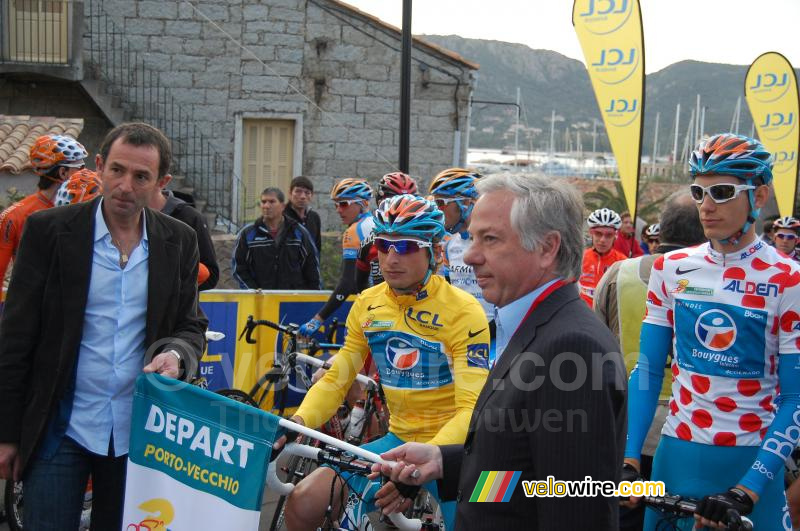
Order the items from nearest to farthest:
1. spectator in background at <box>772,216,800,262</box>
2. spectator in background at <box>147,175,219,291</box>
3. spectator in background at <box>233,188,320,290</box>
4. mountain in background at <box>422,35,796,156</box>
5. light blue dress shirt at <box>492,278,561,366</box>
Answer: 1. light blue dress shirt at <box>492,278,561,366</box>
2. spectator in background at <box>147,175,219,291</box>
3. spectator in background at <box>233,188,320,290</box>
4. spectator in background at <box>772,216,800,262</box>
5. mountain in background at <box>422,35,796,156</box>

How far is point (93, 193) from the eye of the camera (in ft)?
19.8

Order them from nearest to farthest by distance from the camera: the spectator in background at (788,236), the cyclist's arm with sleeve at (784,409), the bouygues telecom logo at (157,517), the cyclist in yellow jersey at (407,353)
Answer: the cyclist's arm with sleeve at (784,409) → the bouygues telecom logo at (157,517) → the cyclist in yellow jersey at (407,353) → the spectator in background at (788,236)

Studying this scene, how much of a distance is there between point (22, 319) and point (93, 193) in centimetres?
269

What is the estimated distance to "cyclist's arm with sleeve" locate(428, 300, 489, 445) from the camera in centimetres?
390

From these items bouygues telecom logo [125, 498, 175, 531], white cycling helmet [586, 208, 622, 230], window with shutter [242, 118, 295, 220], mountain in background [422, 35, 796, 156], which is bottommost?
bouygues telecom logo [125, 498, 175, 531]

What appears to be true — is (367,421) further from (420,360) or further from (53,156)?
(53,156)

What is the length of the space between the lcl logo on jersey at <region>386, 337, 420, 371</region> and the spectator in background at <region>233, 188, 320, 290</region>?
5396 millimetres

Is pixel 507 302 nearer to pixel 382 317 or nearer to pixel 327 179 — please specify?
pixel 382 317

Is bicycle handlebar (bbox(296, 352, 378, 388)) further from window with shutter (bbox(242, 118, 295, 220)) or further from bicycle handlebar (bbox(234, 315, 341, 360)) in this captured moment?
window with shutter (bbox(242, 118, 295, 220))

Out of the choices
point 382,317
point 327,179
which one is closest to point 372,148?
point 327,179

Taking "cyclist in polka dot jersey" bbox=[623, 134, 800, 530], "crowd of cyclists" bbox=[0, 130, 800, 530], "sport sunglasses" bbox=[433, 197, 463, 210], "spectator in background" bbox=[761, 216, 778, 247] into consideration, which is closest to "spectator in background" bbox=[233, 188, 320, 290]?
"sport sunglasses" bbox=[433, 197, 463, 210]

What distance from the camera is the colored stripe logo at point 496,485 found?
7.55ft

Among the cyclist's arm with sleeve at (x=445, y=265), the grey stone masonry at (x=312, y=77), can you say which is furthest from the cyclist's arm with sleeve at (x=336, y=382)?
the grey stone masonry at (x=312, y=77)

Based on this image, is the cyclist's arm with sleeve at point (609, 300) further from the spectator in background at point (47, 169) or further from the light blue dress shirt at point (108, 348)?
the spectator in background at point (47, 169)
